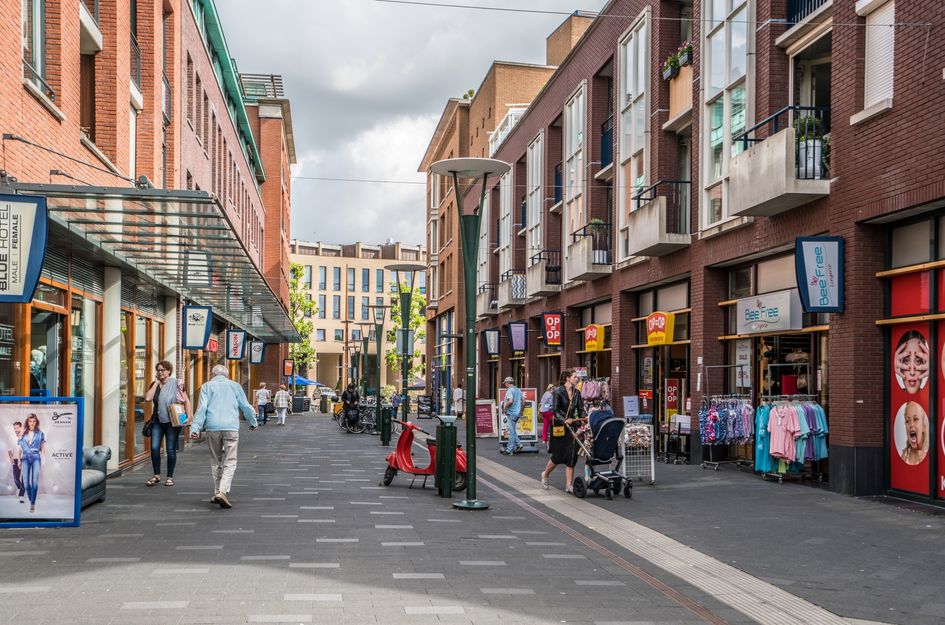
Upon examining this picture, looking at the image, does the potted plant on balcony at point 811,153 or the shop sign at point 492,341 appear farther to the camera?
the shop sign at point 492,341

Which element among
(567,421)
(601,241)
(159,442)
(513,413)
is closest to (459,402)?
(601,241)

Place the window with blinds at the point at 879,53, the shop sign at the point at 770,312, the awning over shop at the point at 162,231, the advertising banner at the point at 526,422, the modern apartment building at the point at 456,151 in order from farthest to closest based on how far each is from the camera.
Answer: the modern apartment building at the point at 456,151, the advertising banner at the point at 526,422, the shop sign at the point at 770,312, the window with blinds at the point at 879,53, the awning over shop at the point at 162,231

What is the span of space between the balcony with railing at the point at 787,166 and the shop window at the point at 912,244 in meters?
1.30

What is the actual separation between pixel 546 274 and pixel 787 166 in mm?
17021

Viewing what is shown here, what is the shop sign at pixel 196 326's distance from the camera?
72.9 ft

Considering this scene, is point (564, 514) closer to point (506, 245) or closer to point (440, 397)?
point (506, 245)

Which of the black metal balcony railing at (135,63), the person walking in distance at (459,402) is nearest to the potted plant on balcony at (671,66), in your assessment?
the black metal balcony railing at (135,63)

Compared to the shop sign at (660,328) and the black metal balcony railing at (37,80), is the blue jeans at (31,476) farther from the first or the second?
the shop sign at (660,328)

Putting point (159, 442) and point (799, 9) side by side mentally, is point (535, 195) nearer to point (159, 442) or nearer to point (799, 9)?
point (799, 9)

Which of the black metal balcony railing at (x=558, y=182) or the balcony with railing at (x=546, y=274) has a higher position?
the black metal balcony railing at (x=558, y=182)

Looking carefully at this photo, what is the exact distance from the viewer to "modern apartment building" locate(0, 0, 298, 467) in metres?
11.3

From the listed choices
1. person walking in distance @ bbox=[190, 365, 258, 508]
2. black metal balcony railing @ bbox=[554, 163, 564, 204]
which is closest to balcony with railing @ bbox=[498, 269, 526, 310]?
black metal balcony railing @ bbox=[554, 163, 564, 204]

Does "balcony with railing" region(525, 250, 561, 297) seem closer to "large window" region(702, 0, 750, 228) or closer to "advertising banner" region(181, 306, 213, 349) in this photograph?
"advertising banner" region(181, 306, 213, 349)

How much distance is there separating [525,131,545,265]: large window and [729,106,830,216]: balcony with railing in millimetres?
16488
